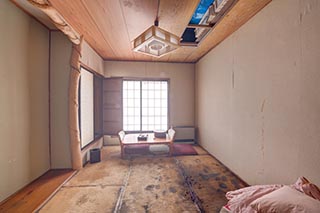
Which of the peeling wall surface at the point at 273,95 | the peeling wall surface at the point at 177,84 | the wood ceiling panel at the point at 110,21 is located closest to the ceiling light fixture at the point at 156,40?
the wood ceiling panel at the point at 110,21

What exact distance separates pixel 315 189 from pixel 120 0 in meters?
2.62

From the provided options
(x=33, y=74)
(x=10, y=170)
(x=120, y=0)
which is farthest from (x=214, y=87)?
(x=10, y=170)

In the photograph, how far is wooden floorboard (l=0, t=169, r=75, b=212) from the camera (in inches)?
77.2

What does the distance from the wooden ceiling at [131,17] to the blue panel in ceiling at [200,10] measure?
20 cm

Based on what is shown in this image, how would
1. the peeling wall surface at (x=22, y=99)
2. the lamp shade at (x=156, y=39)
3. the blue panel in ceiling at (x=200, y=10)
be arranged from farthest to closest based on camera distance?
the blue panel in ceiling at (x=200, y=10)
the peeling wall surface at (x=22, y=99)
the lamp shade at (x=156, y=39)

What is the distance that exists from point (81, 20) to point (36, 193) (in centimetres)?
255

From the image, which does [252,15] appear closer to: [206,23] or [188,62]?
[206,23]

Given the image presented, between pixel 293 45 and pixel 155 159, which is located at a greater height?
pixel 293 45

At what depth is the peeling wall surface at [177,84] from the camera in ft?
16.9

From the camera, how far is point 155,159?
371cm

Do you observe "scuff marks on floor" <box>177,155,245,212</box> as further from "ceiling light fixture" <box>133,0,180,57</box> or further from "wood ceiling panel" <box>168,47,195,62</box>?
"wood ceiling panel" <box>168,47,195,62</box>

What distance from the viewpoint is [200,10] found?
8.28 ft

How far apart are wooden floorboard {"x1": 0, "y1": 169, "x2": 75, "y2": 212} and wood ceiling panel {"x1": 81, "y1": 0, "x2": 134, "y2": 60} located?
2.54 m

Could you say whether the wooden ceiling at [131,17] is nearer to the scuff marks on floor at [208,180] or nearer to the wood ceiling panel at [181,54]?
the wood ceiling panel at [181,54]
